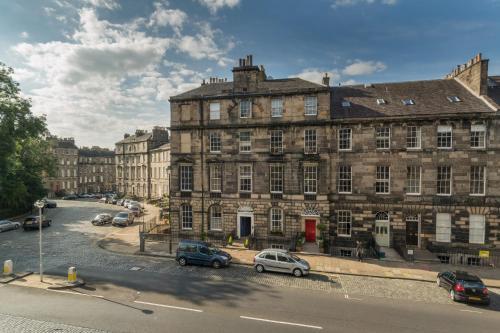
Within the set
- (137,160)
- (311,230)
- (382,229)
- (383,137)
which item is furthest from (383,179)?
(137,160)

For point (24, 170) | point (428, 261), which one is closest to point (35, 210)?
point (24, 170)

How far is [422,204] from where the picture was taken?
2350cm

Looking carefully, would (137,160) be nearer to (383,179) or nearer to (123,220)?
(123,220)

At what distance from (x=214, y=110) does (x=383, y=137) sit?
1622 cm

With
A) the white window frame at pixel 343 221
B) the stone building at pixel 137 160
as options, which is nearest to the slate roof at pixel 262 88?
the white window frame at pixel 343 221

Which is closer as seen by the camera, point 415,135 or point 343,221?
point 415,135

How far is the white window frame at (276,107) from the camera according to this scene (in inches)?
1011

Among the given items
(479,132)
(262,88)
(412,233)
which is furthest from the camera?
(262,88)

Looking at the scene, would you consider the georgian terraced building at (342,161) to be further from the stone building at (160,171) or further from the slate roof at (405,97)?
the stone building at (160,171)

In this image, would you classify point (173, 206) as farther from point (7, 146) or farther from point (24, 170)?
point (24, 170)

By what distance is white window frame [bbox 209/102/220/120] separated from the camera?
27183 mm

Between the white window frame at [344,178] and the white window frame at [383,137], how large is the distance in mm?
3286

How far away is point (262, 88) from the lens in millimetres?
26609

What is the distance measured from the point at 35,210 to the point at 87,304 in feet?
142
